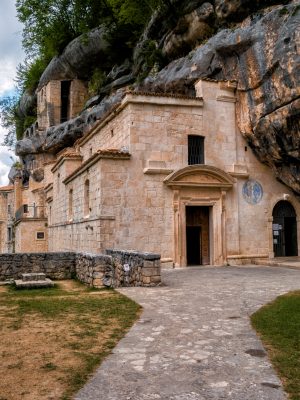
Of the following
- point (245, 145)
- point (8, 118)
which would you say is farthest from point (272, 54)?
point (8, 118)

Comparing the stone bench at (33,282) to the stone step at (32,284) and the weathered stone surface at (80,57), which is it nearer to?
the stone step at (32,284)

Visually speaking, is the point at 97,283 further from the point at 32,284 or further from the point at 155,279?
the point at 32,284

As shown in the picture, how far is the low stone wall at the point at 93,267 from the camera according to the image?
11008 millimetres

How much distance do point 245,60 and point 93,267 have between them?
10983 mm

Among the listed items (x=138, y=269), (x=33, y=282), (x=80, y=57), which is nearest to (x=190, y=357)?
(x=138, y=269)

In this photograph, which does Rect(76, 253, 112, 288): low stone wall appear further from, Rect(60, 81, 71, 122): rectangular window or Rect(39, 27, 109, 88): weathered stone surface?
Rect(60, 81, 71, 122): rectangular window

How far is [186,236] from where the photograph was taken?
1875cm

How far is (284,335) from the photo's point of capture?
19.6 ft

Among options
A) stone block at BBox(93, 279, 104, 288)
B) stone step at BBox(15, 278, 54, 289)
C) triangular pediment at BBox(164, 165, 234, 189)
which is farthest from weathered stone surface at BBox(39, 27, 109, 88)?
stone block at BBox(93, 279, 104, 288)

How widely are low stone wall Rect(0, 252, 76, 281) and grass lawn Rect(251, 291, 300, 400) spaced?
7488 millimetres

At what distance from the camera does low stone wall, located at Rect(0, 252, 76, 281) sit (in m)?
13.1

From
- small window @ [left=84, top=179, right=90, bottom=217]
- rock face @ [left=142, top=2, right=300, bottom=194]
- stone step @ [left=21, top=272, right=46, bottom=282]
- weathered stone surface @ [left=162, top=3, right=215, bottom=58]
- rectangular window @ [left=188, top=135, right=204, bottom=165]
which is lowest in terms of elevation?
stone step @ [left=21, top=272, right=46, bottom=282]

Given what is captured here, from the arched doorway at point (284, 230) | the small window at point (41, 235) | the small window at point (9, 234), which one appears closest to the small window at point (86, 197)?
the arched doorway at point (284, 230)

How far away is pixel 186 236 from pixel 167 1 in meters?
12.2
